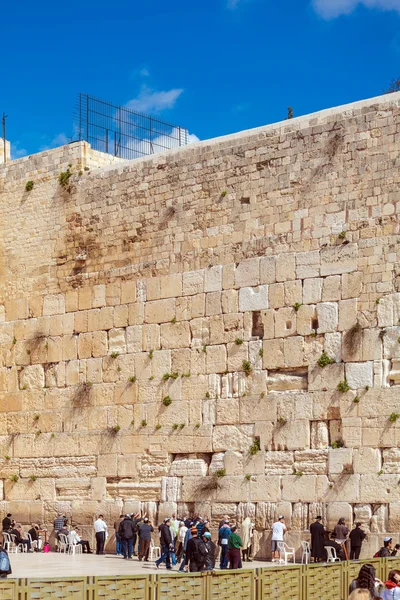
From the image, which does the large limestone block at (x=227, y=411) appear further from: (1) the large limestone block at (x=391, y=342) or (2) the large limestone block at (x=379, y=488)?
(1) the large limestone block at (x=391, y=342)

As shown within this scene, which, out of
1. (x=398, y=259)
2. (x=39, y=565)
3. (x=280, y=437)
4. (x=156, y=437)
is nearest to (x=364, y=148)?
(x=398, y=259)

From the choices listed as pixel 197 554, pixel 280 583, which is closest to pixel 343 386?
pixel 197 554

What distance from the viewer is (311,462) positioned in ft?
53.3

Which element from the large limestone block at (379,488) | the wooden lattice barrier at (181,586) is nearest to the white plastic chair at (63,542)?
the large limestone block at (379,488)

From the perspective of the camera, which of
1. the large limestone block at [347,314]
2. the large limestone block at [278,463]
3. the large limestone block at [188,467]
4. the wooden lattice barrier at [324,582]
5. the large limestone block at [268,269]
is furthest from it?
the large limestone block at [188,467]

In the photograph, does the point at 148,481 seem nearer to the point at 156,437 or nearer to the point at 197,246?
the point at 156,437

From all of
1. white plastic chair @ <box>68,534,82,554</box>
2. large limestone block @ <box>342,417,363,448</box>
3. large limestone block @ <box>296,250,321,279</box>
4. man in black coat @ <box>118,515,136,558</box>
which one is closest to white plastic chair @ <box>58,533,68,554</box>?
white plastic chair @ <box>68,534,82,554</box>

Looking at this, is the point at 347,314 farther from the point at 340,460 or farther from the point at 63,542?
the point at 63,542

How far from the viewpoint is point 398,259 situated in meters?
15.9

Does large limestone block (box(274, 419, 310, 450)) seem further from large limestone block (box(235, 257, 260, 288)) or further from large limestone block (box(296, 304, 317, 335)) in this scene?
large limestone block (box(235, 257, 260, 288))

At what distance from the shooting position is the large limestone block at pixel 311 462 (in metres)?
16.1

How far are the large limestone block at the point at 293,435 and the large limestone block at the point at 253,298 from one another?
1.88m

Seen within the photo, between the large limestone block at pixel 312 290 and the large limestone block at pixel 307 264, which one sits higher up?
the large limestone block at pixel 307 264

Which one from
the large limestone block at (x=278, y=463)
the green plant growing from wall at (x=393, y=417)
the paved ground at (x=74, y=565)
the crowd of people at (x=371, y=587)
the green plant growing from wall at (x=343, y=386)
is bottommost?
the paved ground at (x=74, y=565)
